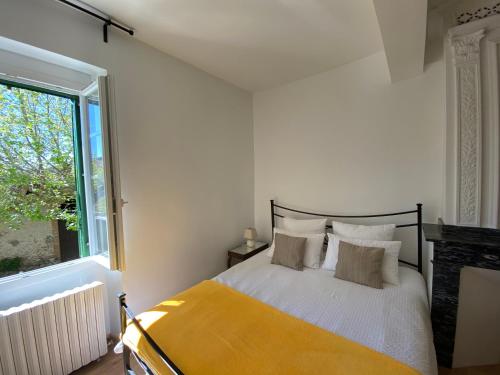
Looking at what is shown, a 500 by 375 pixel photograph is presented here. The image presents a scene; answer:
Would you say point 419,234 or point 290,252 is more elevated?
point 419,234

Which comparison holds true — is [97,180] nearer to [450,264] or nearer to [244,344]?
[244,344]

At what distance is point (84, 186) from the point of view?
1989 millimetres

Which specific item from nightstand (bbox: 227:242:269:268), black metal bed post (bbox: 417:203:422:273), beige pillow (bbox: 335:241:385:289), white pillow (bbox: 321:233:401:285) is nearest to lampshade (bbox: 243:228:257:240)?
nightstand (bbox: 227:242:269:268)

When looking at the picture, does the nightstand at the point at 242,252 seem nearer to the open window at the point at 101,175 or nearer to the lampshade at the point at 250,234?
the lampshade at the point at 250,234

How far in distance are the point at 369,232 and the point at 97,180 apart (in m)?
2.57

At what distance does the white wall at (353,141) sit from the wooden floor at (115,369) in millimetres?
1152

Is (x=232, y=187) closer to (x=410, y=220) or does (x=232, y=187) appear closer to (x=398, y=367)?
(x=410, y=220)

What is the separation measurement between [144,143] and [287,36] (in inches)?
63.1

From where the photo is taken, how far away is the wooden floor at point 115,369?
162cm

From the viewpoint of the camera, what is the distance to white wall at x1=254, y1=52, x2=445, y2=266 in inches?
81.8

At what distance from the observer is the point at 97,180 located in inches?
75.6

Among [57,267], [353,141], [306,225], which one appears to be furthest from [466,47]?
[57,267]

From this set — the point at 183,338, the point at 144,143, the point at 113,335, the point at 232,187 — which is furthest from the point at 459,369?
the point at 144,143

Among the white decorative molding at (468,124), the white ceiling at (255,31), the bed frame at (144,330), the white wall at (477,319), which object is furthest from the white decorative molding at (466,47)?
the white wall at (477,319)
